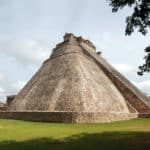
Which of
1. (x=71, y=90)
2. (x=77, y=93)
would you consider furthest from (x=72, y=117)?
(x=71, y=90)

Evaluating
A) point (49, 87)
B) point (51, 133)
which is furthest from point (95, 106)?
point (51, 133)

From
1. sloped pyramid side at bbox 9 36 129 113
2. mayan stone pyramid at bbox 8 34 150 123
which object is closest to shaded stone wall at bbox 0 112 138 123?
mayan stone pyramid at bbox 8 34 150 123

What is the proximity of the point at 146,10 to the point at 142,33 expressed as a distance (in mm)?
1162

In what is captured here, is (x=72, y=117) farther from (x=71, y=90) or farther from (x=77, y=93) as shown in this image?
(x=71, y=90)

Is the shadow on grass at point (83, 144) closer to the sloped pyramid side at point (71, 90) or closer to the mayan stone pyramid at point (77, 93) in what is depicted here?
the mayan stone pyramid at point (77, 93)

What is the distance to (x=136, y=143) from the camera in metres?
18.1

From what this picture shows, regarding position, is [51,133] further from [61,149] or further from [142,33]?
[142,33]

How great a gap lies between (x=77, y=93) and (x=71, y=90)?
89 centimetres

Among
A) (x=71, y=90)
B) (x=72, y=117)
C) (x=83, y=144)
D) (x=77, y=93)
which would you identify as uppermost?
(x=71, y=90)

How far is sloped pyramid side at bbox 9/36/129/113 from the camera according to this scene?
35188mm

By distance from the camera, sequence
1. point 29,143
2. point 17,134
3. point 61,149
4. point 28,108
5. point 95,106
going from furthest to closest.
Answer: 1. point 28,108
2. point 95,106
3. point 17,134
4. point 29,143
5. point 61,149

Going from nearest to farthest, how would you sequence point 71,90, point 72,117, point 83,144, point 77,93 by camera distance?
point 83,144 < point 72,117 < point 77,93 < point 71,90

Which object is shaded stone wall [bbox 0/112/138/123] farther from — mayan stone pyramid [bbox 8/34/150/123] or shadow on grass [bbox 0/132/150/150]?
shadow on grass [bbox 0/132/150/150]

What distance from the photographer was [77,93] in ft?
118
